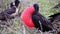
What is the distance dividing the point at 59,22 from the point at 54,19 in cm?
14

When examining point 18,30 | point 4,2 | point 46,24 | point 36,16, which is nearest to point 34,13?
point 36,16

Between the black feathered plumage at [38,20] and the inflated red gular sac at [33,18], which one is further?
the black feathered plumage at [38,20]

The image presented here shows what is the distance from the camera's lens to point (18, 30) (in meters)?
2.85

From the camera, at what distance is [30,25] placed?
324cm

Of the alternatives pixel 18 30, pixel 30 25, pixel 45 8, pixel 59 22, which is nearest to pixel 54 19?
pixel 59 22

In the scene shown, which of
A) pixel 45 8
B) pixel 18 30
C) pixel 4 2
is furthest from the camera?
pixel 4 2

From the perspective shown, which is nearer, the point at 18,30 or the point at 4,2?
the point at 18,30

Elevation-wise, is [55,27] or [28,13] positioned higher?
[28,13]

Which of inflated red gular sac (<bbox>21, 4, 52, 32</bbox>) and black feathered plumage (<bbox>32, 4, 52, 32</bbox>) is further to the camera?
black feathered plumage (<bbox>32, 4, 52, 32</bbox>)

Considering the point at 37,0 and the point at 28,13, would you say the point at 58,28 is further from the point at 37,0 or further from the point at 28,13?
the point at 37,0

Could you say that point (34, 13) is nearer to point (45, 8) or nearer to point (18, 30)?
point (18, 30)

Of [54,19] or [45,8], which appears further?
[45,8]

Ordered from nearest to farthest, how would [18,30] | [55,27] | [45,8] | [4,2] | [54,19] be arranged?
[18,30] → [55,27] → [54,19] → [45,8] → [4,2]

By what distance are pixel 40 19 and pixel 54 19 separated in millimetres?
244
